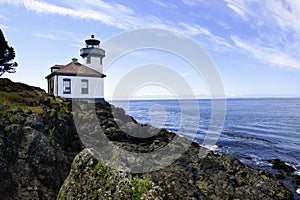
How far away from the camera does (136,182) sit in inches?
203

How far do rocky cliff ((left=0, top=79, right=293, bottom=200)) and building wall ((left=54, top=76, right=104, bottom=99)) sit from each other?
6420mm

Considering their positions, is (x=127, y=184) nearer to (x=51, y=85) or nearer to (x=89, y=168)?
(x=89, y=168)

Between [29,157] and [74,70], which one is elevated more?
[74,70]

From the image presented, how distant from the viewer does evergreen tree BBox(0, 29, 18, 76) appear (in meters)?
25.2

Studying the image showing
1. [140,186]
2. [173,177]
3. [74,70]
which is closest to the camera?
[140,186]

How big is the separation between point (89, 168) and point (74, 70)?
1135 inches

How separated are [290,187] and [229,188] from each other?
Answer: 6312 mm

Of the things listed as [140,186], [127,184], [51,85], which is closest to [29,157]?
[127,184]

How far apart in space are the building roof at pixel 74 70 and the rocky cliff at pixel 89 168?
7.22m

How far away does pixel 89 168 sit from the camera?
570cm

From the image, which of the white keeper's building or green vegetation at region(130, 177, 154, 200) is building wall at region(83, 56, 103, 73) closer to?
the white keeper's building

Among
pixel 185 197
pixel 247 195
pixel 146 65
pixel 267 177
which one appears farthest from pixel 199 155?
pixel 185 197

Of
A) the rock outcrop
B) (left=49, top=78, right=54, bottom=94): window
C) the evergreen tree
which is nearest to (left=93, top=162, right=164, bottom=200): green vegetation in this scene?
the rock outcrop

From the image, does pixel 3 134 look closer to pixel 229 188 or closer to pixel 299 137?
pixel 229 188
